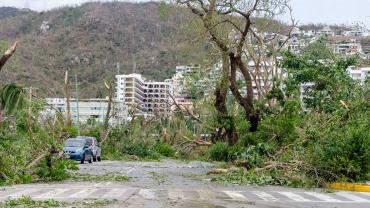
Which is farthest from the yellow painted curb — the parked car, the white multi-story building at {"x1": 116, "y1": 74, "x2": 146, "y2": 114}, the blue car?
the white multi-story building at {"x1": 116, "y1": 74, "x2": 146, "y2": 114}

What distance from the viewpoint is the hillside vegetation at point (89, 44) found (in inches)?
3215

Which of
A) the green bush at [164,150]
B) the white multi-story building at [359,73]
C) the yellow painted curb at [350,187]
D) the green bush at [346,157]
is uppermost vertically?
the white multi-story building at [359,73]

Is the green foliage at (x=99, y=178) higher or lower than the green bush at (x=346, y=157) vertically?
lower

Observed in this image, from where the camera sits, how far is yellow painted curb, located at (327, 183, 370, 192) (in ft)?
62.2

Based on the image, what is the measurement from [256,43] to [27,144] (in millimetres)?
26901

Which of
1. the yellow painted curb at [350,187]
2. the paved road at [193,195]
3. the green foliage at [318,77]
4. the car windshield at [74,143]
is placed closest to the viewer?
the paved road at [193,195]

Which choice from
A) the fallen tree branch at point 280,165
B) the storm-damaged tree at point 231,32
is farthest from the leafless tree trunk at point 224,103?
the fallen tree branch at point 280,165

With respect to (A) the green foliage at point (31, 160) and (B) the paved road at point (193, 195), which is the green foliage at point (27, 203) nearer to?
(B) the paved road at point (193, 195)

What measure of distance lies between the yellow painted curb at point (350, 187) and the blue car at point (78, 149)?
1825 cm

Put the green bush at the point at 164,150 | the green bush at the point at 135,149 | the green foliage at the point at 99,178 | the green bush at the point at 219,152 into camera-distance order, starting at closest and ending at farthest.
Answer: the green foliage at the point at 99,178 < the green bush at the point at 219,152 < the green bush at the point at 135,149 < the green bush at the point at 164,150

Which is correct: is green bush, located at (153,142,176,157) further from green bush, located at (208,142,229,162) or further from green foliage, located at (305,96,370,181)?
green foliage, located at (305,96,370,181)

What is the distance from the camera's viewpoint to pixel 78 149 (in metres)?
35.4

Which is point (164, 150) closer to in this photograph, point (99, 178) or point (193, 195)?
point (99, 178)

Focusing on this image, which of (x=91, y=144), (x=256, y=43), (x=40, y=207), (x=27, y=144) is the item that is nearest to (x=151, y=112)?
(x=256, y=43)
